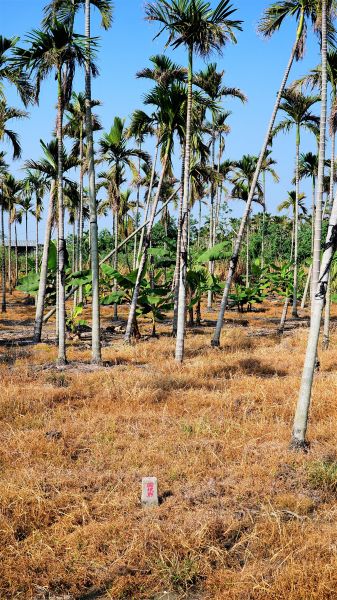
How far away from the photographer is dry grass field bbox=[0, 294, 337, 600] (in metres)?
4.88

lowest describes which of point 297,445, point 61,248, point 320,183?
point 297,445

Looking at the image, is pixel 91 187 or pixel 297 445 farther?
pixel 91 187

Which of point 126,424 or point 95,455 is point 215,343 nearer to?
point 126,424

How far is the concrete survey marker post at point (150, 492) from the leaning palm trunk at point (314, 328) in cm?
260

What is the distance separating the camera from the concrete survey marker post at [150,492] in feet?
20.1

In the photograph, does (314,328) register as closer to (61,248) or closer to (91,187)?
(91,187)

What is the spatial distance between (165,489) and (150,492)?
1.66ft

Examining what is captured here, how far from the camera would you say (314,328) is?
7.53 meters

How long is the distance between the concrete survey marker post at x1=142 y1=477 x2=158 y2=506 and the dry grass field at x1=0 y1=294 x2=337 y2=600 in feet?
0.40

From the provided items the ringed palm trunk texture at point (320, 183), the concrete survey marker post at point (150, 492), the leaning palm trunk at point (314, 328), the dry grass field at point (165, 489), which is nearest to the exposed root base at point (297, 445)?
the leaning palm trunk at point (314, 328)

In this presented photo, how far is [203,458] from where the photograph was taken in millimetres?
7426

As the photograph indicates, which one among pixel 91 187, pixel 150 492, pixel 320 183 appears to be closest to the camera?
pixel 150 492

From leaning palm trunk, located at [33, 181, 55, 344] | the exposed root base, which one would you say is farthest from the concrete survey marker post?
leaning palm trunk, located at [33, 181, 55, 344]

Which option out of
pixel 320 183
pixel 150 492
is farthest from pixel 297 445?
pixel 320 183
